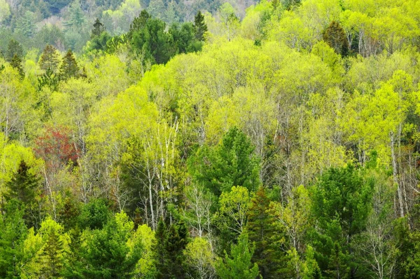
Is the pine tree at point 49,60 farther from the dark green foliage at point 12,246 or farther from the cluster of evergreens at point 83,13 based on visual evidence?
the dark green foliage at point 12,246

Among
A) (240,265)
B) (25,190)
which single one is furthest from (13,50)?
(240,265)

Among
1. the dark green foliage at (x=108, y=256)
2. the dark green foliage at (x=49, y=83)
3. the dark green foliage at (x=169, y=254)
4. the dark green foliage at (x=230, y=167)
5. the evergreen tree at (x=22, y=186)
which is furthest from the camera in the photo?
the dark green foliage at (x=49, y=83)

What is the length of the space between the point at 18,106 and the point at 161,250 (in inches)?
1121

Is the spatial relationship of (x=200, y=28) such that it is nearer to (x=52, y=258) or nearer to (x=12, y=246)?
(x=12, y=246)

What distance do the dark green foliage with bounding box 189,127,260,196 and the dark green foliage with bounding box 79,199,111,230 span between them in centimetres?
688

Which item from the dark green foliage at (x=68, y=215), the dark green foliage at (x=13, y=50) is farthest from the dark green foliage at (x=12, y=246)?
the dark green foliage at (x=13, y=50)

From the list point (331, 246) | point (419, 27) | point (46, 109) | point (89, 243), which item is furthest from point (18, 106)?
point (419, 27)

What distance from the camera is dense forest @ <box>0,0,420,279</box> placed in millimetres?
30406

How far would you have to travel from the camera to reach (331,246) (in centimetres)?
2953

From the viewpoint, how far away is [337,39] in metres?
56.9

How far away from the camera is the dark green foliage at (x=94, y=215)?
121 ft

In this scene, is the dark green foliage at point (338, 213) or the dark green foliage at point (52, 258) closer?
the dark green foliage at point (338, 213)

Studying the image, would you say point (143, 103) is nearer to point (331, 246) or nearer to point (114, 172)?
point (114, 172)

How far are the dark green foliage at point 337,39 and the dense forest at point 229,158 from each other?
0.45ft
